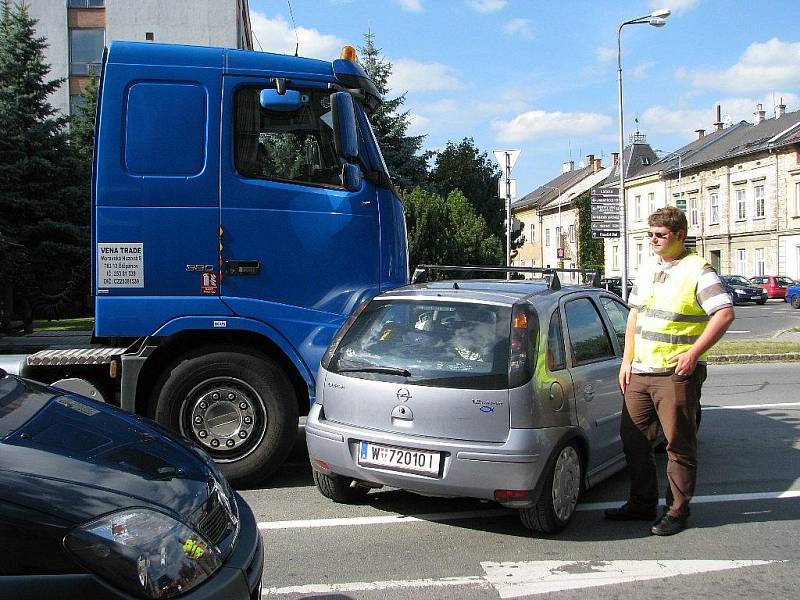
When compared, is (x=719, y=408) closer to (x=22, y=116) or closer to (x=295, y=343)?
(x=295, y=343)

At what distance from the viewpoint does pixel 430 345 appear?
4.74 m

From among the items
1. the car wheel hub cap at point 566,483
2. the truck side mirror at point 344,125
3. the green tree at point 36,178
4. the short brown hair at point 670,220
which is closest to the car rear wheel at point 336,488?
the car wheel hub cap at point 566,483

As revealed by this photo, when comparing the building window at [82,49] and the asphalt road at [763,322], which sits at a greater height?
the building window at [82,49]

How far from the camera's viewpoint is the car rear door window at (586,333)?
16.9 feet

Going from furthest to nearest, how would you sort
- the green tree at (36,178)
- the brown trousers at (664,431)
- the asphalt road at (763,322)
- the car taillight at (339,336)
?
the green tree at (36,178) < the asphalt road at (763,322) < the car taillight at (339,336) < the brown trousers at (664,431)

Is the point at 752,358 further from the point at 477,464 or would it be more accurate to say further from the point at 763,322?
the point at 763,322

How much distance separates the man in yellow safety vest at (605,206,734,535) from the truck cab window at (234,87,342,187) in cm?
243

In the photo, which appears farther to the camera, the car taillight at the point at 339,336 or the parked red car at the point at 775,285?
the parked red car at the point at 775,285

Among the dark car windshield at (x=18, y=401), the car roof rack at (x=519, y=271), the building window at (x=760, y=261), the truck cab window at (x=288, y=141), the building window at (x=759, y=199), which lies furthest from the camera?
the building window at (x=759, y=199)

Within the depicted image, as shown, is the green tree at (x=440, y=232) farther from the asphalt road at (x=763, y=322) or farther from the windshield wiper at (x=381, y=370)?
the windshield wiper at (x=381, y=370)

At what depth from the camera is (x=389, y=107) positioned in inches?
1067

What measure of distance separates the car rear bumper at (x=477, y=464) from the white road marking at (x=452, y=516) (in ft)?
1.33

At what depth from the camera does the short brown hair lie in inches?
181

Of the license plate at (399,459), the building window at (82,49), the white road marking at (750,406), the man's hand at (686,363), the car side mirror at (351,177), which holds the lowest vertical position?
the white road marking at (750,406)
